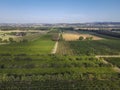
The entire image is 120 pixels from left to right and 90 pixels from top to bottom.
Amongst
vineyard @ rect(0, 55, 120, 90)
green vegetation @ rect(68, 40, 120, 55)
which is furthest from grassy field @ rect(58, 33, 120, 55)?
vineyard @ rect(0, 55, 120, 90)

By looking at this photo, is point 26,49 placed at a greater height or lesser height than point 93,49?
greater

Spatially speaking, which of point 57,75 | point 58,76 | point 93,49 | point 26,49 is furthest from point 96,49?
point 58,76

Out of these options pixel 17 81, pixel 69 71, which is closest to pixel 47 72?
pixel 69 71

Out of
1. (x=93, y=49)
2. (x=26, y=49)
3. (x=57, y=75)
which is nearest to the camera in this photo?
(x=57, y=75)

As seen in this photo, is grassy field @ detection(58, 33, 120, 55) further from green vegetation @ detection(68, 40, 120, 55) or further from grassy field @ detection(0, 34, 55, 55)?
grassy field @ detection(0, 34, 55, 55)

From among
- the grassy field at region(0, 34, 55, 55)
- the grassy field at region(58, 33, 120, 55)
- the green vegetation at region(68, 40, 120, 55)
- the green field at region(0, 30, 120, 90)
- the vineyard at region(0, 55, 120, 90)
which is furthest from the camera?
the grassy field at region(58, 33, 120, 55)

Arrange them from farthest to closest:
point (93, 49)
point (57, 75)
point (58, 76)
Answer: point (93, 49), point (57, 75), point (58, 76)

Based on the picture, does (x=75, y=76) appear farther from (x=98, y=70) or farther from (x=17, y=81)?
(x=17, y=81)

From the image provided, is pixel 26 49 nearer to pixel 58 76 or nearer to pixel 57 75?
pixel 57 75

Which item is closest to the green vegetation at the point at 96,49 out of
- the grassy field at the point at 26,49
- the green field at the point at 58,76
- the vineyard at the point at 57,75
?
the grassy field at the point at 26,49

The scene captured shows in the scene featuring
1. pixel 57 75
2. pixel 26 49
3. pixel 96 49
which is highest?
pixel 57 75

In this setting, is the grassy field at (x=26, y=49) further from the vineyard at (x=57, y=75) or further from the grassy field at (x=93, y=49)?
the vineyard at (x=57, y=75)
